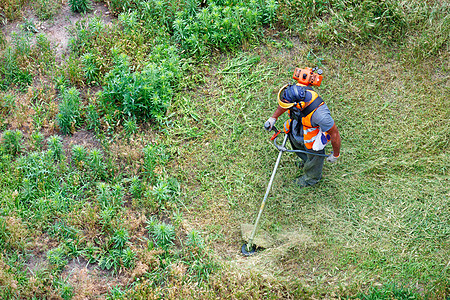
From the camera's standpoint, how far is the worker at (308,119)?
5324mm

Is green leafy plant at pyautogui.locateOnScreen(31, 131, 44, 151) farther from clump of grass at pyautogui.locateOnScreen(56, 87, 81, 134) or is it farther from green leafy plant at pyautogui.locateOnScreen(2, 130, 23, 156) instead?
clump of grass at pyautogui.locateOnScreen(56, 87, 81, 134)

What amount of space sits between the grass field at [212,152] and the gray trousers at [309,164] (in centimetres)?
17

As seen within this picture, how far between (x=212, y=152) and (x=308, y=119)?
70.2 inches

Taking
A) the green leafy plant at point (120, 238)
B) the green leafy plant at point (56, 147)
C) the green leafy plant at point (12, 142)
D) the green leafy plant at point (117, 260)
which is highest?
the green leafy plant at point (12, 142)

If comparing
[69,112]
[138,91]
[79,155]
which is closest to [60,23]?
[69,112]

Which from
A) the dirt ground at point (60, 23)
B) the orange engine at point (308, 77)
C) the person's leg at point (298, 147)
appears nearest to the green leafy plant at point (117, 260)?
the person's leg at point (298, 147)

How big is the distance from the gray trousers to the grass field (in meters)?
0.17

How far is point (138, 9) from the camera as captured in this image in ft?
26.4

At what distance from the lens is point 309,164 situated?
599cm

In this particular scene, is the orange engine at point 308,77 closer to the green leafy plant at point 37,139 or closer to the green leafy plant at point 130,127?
the green leafy plant at point 130,127

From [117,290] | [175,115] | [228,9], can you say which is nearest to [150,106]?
[175,115]

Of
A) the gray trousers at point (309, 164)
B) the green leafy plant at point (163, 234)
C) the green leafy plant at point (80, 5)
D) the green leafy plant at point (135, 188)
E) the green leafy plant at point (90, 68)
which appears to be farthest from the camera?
the green leafy plant at point (80, 5)

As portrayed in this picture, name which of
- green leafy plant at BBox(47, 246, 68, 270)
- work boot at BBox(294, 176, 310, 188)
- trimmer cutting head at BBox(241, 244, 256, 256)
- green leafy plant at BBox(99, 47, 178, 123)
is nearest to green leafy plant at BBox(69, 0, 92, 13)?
green leafy plant at BBox(99, 47, 178, 123)

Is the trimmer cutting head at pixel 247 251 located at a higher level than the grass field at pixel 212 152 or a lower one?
lower
